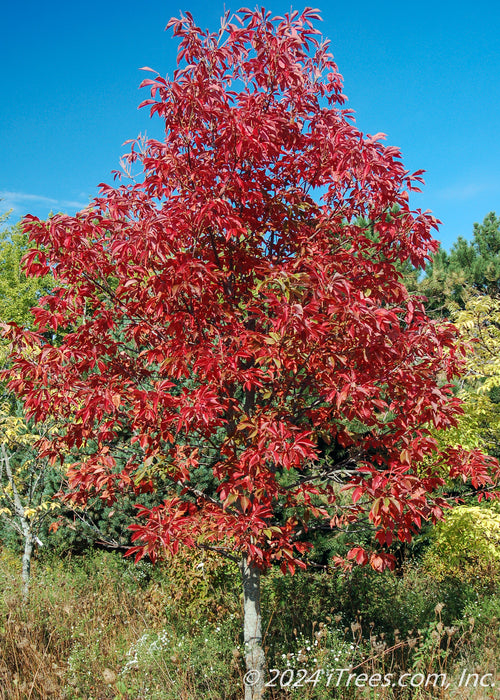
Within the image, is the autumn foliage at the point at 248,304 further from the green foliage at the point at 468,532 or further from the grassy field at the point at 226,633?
the green foliage at the point at 468,532

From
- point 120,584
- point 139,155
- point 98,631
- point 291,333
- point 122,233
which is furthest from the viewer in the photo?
point 120,584

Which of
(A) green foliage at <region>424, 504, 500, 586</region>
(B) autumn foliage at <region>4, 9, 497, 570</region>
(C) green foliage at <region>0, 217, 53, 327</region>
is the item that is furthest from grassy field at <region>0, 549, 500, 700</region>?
(C) green foliage at <region>0, 217, 53, 327</region>

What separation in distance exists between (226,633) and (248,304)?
3877mm

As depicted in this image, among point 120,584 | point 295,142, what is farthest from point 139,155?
point 120,584

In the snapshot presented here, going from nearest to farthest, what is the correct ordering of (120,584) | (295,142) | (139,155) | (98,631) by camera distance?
(295,142) → (139,155) → (98,631) → (120,584)

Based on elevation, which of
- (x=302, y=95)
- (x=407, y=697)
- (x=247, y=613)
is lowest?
(x=407, y=697)

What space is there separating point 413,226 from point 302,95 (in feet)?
4.59

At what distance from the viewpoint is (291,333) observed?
3.30m

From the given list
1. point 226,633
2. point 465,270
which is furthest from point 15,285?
point 226,633

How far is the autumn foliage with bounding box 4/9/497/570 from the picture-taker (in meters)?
3.37

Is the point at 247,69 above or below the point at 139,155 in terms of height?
above

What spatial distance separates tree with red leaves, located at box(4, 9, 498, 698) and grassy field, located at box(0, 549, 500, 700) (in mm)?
763

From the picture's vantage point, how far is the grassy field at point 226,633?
14.2 feet

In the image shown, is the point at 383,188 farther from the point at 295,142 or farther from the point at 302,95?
the point at 302,95
